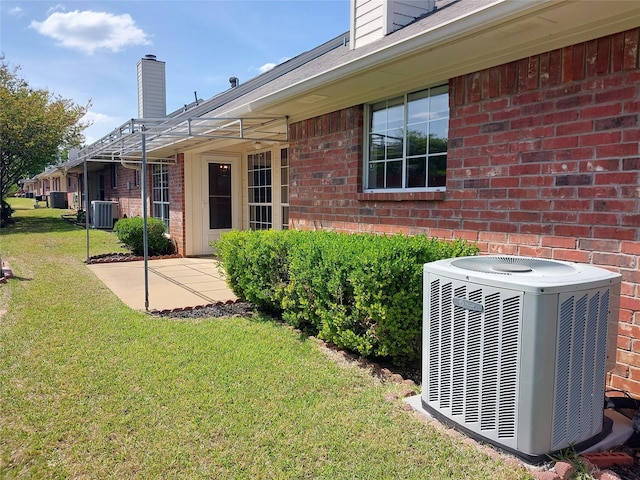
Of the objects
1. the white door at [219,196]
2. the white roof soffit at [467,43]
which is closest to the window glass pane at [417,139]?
the white roof soffit at [467,43]

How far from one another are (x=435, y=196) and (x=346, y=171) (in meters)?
1.61

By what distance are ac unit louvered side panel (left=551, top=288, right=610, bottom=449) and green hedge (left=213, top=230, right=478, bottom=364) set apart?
1439 mm

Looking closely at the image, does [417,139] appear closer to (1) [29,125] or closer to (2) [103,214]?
(2) [103,214]

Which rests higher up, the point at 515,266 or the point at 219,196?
the point at 219,196

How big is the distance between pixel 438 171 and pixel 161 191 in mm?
10805

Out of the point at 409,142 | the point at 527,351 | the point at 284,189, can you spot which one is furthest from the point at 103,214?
the point at 527,351

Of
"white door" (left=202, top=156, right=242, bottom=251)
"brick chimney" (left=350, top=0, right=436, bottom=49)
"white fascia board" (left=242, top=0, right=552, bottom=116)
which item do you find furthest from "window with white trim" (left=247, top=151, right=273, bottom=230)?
"white fascia board" (left=242, top=0, right=552, bottom=116)

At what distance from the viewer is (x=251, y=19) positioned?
886cm

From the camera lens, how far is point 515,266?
2.81 meters

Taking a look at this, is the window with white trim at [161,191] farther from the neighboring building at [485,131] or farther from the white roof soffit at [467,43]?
the white roof soffit at [467,43]

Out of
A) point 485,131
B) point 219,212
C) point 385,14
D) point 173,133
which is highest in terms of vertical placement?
point 385,14

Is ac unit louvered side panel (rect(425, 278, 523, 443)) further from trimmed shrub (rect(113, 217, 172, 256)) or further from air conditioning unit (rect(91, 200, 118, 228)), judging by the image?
air conditioning unit (rect(91, 200, 118, 228))

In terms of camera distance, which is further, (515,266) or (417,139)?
(417,139)

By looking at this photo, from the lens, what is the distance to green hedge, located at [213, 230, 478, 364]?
3.78 meters
